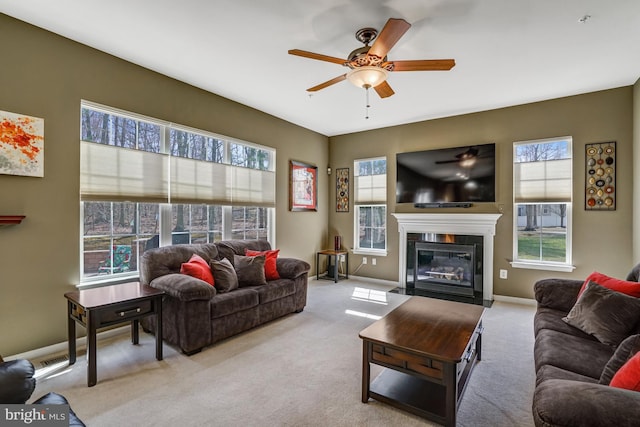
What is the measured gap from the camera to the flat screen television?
4773 mm

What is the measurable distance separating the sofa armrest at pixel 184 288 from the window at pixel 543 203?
14.2ft

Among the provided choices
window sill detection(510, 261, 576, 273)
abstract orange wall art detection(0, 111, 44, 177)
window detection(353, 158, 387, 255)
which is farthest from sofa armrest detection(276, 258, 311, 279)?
window sill detection(510, 261, 576, 273)

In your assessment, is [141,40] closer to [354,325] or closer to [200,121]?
[200,121]

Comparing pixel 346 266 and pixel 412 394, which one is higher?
pixel 346 266

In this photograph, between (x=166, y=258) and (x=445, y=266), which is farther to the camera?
(x=445, y=266)

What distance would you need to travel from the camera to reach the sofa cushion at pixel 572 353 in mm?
1738

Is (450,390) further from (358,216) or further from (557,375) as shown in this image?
(358,216)

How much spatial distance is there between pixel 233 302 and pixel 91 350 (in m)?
1.17

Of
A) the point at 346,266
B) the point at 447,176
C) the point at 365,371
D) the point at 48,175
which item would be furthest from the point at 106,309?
the point at 447,176

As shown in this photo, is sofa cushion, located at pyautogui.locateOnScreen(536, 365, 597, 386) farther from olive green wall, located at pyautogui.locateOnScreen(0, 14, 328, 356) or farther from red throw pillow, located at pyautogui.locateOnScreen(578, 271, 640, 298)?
olive green wall, located at pyautogui.locateOnScreen(0, 14, 328, 356)

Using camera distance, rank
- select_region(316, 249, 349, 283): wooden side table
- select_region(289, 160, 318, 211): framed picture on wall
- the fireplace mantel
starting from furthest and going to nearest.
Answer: select_region(316, 249, 349, 283): wooden side table
select_region(289, 160, 318, 211): framed picture on wall
the fireplace mantel

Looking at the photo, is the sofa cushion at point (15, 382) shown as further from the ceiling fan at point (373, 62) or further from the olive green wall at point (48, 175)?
the ceiling fan at point (373, 62)

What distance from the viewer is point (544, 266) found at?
4.36 m

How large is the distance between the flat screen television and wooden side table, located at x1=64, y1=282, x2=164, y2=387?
13.8 feet
